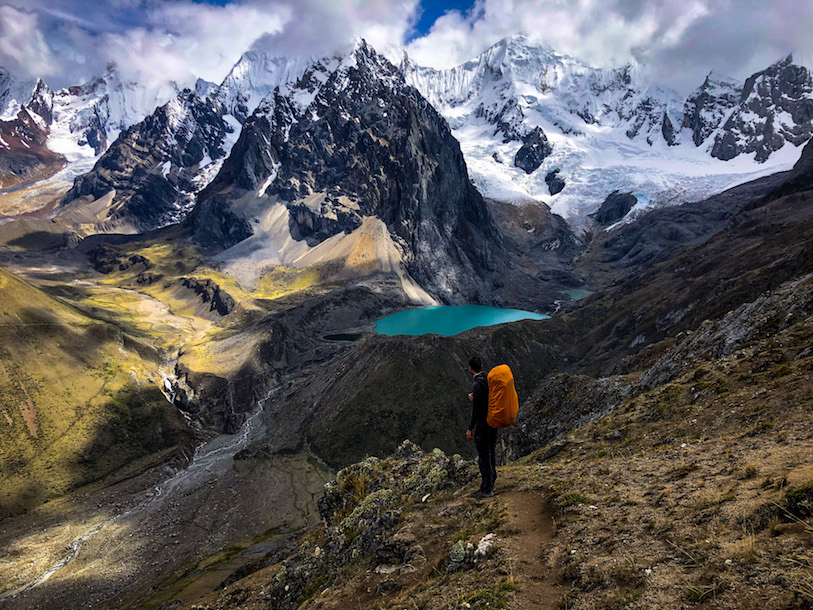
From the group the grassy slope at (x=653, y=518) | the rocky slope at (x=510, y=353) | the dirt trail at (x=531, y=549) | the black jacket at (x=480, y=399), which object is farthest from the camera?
the rocky slope at (x=510, y=353)

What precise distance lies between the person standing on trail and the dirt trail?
0.66 m

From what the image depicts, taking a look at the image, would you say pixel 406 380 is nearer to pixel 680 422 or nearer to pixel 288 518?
pixel 288 518

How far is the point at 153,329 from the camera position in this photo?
537ft

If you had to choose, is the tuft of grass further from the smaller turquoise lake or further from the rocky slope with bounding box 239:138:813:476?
the smaller turquoise lake

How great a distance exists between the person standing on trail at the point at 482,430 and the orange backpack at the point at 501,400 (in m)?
0.30

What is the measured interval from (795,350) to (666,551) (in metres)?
15.0

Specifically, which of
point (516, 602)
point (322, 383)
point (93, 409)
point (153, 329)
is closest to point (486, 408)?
point (516, 602)

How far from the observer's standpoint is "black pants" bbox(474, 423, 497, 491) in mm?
13031

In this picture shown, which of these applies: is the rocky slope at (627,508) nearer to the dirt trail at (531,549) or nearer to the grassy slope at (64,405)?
the dirt trail at (531,549)

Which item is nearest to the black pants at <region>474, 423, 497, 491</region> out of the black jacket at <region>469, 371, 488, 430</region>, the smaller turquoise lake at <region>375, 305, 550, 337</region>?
the black jacket at <region>469, 371, 488, 430</region>

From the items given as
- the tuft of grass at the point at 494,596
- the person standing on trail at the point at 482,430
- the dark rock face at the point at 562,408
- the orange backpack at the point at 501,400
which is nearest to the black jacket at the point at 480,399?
the person standing on trail at the point at 482,430

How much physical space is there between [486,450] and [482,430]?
82 centimetres

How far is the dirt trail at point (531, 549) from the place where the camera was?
26.1 feet

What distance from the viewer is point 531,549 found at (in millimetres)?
9891
